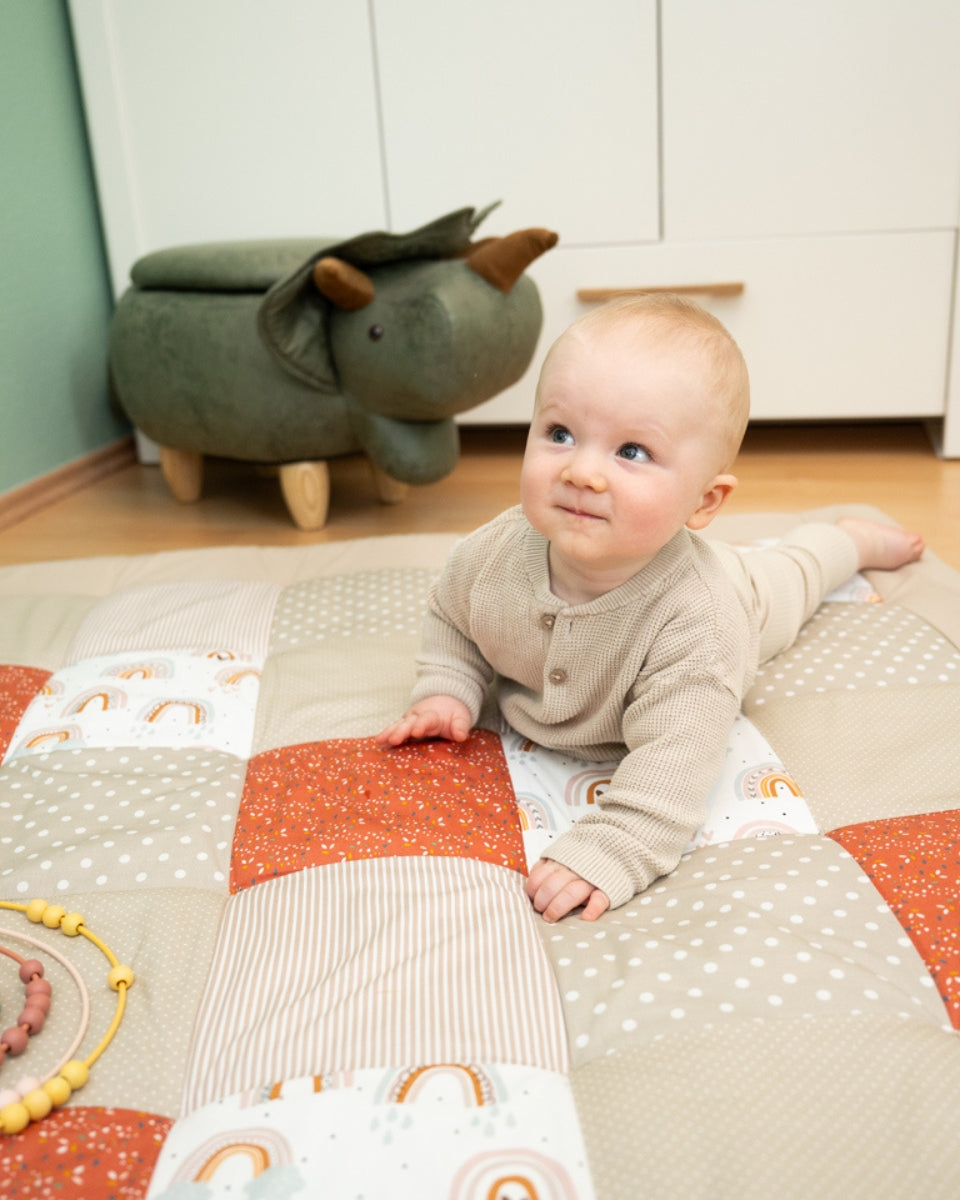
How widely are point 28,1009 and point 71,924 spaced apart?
0.25ft

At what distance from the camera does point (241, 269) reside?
61.9 inches

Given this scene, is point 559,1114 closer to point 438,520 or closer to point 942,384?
point 438,520

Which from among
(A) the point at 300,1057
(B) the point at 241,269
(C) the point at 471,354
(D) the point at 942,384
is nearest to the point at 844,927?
(A) the point at 300,1057

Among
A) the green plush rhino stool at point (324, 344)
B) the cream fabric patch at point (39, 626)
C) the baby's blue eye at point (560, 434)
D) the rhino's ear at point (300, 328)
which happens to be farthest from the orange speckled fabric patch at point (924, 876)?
the rhino's ear at point (300, 328)

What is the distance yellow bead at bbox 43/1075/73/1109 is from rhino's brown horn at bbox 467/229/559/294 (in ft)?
3.95

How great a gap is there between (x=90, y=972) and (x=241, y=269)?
120 centimetres

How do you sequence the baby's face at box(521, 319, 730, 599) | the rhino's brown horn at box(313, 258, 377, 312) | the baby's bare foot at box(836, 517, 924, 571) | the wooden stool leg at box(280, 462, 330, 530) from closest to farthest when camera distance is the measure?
1. the baby's face at box(521, 319, 730, 599)
2. the baby's bare foot at box(836, 517, 924, 571)
3. the rhino's brown horn at box(313, 258, 377, 312)
4. the wooden stool leg at box(280, 462, 330, 530)

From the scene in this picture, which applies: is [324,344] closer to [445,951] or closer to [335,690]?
→ [335,690]

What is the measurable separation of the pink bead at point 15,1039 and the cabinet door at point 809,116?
5.55 feet

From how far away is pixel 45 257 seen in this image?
6.20 feet

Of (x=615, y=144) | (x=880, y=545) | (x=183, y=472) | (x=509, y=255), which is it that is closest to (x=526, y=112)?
(x=615, y=144)

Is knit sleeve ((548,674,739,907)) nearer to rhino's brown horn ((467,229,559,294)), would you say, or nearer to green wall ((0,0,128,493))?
rhino's brown horn ((467,229,559,294))

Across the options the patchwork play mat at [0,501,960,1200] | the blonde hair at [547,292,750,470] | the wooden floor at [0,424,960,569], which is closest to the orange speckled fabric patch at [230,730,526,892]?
the patchwork play mat at [0,501,960,1200]

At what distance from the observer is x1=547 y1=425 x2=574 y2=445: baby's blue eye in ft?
2.36
